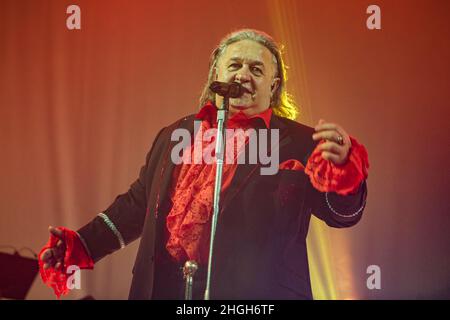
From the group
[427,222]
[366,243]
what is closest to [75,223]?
[366,243]

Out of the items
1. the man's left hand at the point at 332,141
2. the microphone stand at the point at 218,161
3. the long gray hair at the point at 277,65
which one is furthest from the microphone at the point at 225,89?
the long gray hair at the point at 277,65

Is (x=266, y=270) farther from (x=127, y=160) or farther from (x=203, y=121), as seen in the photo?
(x=127, y=160)

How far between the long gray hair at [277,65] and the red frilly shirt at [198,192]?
6.1 inches

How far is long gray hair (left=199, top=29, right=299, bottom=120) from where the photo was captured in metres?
2.93

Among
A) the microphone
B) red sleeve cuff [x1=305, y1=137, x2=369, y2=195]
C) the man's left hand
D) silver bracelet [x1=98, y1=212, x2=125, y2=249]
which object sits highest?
the microphone

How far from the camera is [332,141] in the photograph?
85.4 inches

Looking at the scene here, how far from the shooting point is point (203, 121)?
A: 2.82m

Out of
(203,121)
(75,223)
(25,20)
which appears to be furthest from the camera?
(25,20)

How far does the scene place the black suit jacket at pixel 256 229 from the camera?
2.52 m

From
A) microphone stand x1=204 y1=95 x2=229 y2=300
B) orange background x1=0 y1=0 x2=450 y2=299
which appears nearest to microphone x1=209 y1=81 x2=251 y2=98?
microphone stand x1=204 y1=95 x2=229 y2=300

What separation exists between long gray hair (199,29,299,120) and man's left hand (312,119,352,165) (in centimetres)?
76

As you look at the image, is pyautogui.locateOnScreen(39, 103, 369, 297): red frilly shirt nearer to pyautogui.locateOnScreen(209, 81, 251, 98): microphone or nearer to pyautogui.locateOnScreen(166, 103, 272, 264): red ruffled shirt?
pyautogui.locateOnScreen(166, 103, 272, 264): red ruffled shirt

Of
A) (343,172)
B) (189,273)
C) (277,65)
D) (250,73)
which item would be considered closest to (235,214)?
(189,273)
